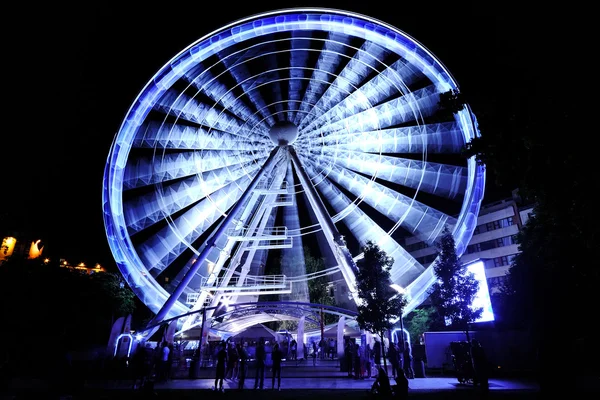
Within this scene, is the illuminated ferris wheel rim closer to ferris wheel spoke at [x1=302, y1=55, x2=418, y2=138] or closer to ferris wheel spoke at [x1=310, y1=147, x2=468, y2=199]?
ferris wheel spoke at [x1=302, y1=55, x2=418, y2=138]

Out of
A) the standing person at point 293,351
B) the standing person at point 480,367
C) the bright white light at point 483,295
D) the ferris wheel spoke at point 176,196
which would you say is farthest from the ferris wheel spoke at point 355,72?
the standing person at point 293,351

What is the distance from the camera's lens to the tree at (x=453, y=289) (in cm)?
1469

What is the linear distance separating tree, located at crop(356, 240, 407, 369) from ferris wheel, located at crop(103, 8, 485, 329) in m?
0.85

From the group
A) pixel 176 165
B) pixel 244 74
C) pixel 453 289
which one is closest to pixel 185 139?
pixel 176 165

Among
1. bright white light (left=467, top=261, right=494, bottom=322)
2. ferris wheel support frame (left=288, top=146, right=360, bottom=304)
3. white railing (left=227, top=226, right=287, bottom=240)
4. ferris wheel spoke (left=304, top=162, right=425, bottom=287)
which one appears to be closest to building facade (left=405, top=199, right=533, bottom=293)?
bright white light (left=467, top=261, right=494, bottom=322)

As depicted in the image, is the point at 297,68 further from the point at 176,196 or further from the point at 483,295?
the point at 483,295

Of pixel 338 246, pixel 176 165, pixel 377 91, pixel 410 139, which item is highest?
pixel 377 91

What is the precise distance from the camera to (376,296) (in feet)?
47.8

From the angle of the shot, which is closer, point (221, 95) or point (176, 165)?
point (176, 165)

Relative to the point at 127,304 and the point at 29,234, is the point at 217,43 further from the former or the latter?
the point at 127,304

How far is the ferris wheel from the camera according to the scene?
51.1 ft

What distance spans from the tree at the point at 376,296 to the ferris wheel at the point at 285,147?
0.85m

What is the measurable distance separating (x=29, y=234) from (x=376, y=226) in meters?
23.2

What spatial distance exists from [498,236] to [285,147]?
A: 39.4 metres
